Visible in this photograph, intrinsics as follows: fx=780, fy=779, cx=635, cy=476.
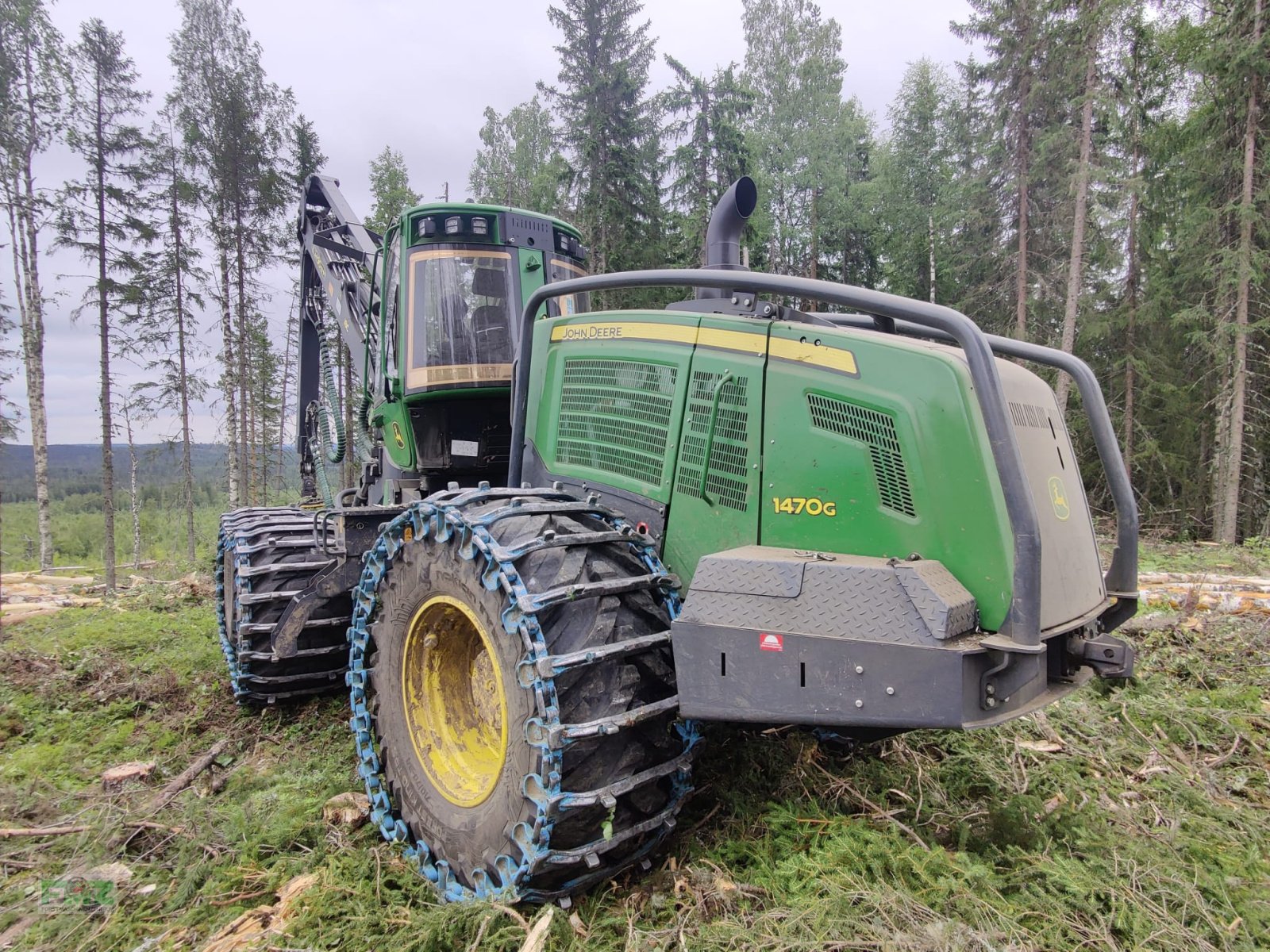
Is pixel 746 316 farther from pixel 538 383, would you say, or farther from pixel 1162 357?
pixel 1162 357

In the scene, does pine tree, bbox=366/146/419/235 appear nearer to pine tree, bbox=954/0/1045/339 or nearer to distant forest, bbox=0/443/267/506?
distant forest, bbox=0/443/267/506

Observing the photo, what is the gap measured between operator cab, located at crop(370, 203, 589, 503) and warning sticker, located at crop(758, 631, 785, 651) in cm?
296

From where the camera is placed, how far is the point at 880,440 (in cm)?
261

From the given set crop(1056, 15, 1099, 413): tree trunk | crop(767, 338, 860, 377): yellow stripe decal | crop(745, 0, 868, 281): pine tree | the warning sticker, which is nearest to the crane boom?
crop(767, 338, 860, 377): yellow stripe decal

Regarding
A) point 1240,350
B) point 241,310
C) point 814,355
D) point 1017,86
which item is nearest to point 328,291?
point 814,355

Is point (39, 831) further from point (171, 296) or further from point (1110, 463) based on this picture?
point (171, 296)

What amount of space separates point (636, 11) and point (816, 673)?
85.0 ft

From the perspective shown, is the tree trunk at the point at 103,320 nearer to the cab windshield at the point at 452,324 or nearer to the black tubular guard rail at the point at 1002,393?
the cab windshield at the point at 452,324

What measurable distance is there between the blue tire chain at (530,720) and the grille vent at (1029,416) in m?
1.38

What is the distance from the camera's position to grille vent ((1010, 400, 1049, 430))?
9.06 feet

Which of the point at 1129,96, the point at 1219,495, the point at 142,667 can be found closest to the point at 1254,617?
the point at 142,667

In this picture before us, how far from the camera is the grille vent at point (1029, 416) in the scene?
2.76 m

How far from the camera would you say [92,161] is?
16938mm

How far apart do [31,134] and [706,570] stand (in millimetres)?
20743
